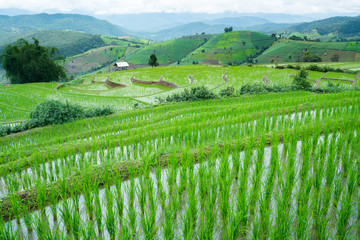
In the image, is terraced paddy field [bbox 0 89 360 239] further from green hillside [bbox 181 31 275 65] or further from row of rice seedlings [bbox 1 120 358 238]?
green hillside [bbox 181 31 275 65]

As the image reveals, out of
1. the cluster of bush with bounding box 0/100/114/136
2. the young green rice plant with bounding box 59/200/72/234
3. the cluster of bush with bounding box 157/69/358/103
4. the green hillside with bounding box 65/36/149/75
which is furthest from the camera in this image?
the green hillside with bounding box 65/36/149/75

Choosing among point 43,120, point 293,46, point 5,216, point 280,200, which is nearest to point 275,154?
point 280,200

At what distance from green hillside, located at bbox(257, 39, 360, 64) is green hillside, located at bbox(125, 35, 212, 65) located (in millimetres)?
53936

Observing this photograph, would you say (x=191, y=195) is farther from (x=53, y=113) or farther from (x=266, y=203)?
(x=53, y=113)

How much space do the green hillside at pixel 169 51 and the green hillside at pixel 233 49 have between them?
15.6 m

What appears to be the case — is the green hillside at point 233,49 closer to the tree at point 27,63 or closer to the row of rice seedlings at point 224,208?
the tree at point 27,63

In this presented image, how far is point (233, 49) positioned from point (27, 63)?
9613cm

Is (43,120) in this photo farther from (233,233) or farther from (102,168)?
(233,233)

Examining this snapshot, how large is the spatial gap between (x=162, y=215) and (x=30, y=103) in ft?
58.9

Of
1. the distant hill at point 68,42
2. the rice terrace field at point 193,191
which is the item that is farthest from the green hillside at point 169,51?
the rice terrace field at point 193,191

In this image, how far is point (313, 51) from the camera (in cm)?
8938

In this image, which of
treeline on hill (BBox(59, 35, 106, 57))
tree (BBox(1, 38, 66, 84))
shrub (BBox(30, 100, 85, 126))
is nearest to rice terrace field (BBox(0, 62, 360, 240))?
shrub (BBox(30, 100, 85, 126))

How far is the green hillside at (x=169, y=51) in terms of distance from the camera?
132 meters

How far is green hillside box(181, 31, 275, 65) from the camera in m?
106
